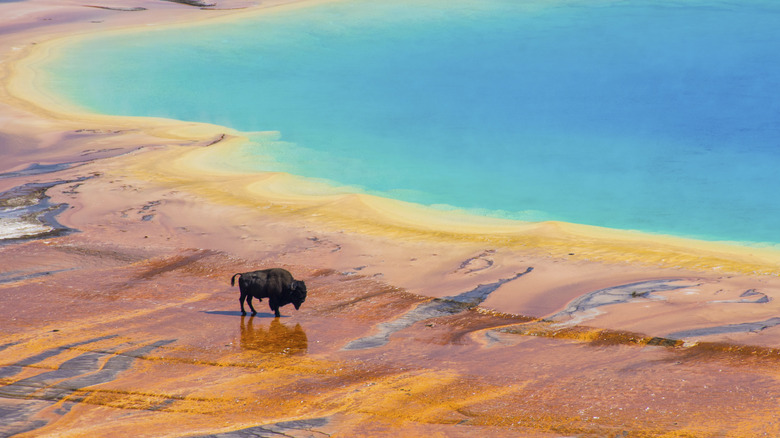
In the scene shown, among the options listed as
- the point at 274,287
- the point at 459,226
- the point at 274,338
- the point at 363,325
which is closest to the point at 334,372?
the point at 274,338

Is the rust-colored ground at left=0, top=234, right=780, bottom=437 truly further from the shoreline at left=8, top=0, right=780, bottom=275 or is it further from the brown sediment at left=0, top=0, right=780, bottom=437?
the shoreline at left=8, top=0, right=780, bottom=275

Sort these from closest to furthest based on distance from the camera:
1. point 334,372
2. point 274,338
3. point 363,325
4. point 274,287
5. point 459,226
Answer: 1. point 334,372
2. point 274,338
3. point 274,287
4. point 363,325
5. point 459,226

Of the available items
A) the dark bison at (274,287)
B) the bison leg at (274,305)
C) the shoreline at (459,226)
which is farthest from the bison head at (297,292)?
the shoreline at (459,226)

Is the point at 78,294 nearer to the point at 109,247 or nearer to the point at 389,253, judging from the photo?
the point at 109,247

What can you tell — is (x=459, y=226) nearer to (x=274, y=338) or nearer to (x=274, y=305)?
(x=274, y=305)

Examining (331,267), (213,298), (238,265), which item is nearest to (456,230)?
(331,267)

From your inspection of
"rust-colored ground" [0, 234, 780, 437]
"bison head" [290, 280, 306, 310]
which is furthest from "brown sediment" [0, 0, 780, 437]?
"bison head" [290, 280, 306, 310]
